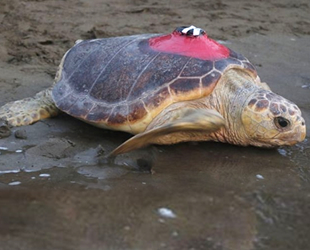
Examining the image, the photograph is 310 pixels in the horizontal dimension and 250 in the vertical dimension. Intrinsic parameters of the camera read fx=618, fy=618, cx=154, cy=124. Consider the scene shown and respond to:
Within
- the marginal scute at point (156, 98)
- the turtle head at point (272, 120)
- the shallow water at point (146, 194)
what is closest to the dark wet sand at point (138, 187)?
the shallow water at point (146, 194)

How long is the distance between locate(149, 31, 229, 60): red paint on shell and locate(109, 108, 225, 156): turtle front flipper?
0.35m

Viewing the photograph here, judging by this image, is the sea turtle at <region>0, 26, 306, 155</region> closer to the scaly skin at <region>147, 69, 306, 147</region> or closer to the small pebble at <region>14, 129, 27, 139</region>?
the scaly skin at <region>147, 69, 306, 147</region>

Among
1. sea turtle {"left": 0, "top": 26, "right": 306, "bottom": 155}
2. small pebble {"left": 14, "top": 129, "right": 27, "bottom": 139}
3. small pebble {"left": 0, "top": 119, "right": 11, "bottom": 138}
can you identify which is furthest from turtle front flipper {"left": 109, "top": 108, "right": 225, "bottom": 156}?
small pebble {"left": 0, "top": 119, "right": 11, "bottom": 138}

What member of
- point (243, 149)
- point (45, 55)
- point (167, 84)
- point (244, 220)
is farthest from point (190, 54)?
point (45, 55)

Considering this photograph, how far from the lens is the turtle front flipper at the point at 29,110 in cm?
346

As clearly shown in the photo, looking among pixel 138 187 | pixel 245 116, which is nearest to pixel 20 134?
pixel 138 187

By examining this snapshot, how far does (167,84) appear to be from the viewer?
10.4 feet

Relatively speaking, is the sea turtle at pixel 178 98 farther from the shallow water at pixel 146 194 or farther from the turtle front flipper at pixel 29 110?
the shallow water at pixel 146 194

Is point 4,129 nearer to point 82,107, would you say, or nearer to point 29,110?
point 29,110

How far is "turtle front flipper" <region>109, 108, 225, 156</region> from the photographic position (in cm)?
290

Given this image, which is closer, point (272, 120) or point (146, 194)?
point (146, 194)

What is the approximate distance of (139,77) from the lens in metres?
3.28

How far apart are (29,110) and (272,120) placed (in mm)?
1380

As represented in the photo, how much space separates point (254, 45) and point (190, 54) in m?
2.09
